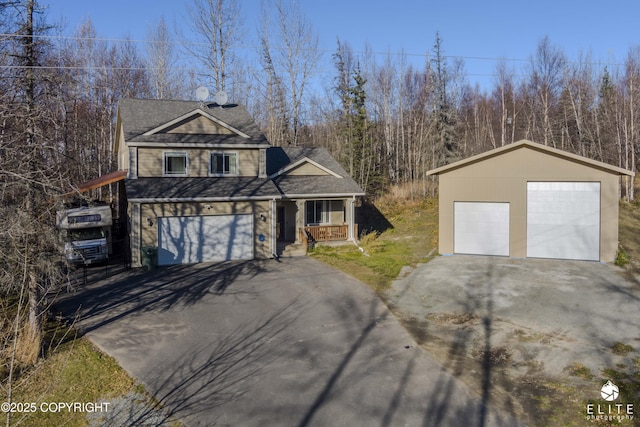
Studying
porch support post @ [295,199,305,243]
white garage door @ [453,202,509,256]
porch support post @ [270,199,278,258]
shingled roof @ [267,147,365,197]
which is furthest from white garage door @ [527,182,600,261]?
porch support post @ [270,199,278,258]

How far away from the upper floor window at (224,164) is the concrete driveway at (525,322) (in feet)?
31.0

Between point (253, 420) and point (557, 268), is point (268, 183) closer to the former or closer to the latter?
point (557, 268)

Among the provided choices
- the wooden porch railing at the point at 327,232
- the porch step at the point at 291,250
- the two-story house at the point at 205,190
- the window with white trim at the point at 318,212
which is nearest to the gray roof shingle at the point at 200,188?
the two-story house at the point at 205,190

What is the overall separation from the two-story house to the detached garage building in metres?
5.50

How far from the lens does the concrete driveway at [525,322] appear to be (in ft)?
27.6

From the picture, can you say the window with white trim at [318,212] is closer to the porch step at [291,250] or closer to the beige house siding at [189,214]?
the porch step at [291,250]

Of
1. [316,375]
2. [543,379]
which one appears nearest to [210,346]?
[316,375]

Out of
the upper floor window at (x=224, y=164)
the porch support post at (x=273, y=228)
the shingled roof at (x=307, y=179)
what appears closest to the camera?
the porch support post at (x=273, y=228)

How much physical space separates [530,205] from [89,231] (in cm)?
1902

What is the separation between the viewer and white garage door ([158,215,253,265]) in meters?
18.2

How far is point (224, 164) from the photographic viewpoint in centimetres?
2047

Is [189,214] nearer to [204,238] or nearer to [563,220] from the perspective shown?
[204,238]

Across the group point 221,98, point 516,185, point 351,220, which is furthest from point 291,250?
point 516,185

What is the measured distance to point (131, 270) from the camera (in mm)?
17328
